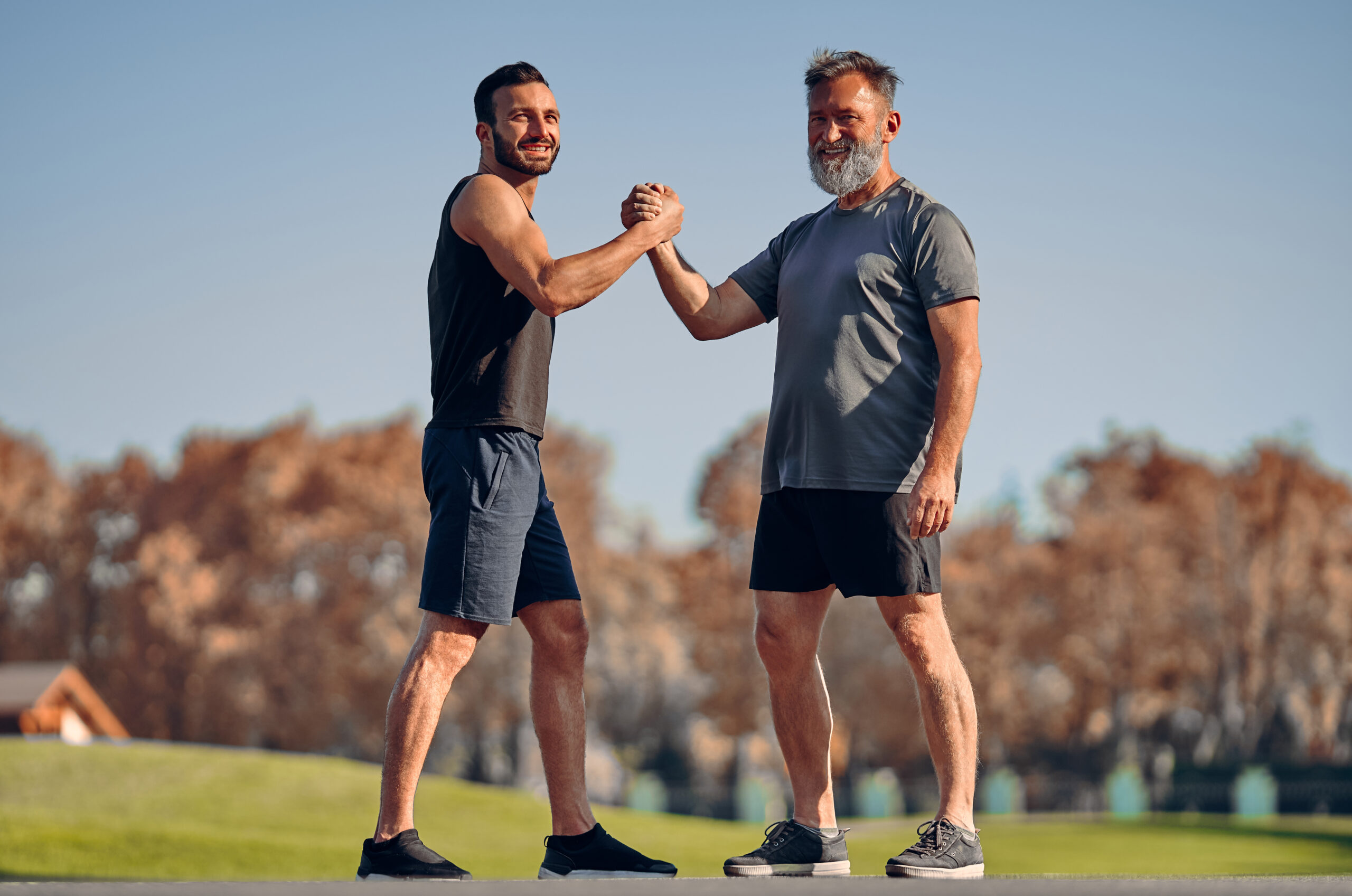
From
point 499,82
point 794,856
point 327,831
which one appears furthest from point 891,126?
point 327,831

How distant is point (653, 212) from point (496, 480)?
1.13m

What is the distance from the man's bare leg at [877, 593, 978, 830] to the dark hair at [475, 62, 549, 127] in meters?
2.14

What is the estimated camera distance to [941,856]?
13.0ft

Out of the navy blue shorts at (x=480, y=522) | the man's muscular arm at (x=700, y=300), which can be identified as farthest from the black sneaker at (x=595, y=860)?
the man's muscular arm at (x=700, y=300)

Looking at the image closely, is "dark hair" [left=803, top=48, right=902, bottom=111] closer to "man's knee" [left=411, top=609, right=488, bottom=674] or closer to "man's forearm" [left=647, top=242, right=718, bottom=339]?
"man's forearm" [left=647, top=242, right=718, bottom=339]

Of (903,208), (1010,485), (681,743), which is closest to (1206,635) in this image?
(1010,485)

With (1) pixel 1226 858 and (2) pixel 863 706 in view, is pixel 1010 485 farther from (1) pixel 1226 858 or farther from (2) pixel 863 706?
(1) pixel 1226 858

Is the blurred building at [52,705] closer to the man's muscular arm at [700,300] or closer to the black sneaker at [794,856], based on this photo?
the man's muscular arm at [700,300]

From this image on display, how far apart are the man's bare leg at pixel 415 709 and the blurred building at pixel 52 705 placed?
122ft

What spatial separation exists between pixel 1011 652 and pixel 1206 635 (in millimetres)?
6551

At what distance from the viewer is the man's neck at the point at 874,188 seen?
466 cm

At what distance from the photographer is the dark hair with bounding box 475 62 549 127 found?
14.5ft

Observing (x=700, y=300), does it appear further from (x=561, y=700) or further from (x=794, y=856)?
(x=794, y=856)

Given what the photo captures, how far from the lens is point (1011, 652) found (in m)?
39.6
